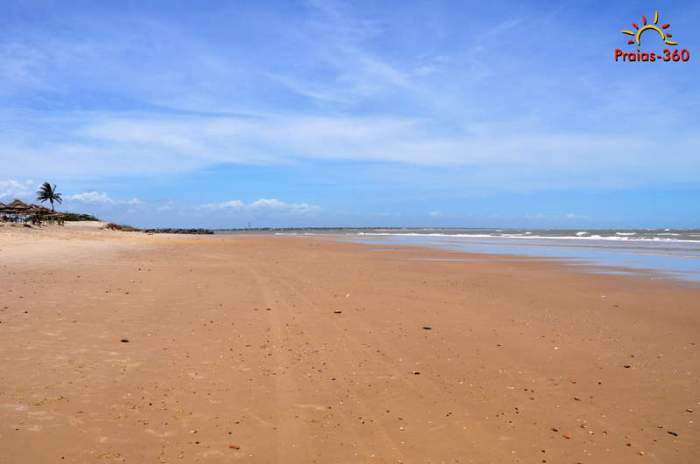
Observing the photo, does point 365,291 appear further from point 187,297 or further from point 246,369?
point 246,369

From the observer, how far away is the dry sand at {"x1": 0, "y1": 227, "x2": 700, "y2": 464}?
14.5 feet

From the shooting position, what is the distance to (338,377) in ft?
20.0

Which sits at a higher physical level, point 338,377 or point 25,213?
point 25,213

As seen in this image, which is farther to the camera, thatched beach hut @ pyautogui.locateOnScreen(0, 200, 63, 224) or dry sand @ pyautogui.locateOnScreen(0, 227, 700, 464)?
thatched beach hut @ pyautogui.locateOnScreen(0, 200, 63, 224)

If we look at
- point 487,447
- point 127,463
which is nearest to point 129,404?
point 127,463

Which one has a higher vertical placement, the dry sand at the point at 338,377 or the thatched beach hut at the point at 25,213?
the thatched beach hut at the point at 25,213

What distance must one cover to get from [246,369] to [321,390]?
111 cm

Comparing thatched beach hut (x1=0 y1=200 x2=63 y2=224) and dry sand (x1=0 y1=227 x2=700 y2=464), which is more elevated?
thatched beach hut (x1=0 y1=200 x2=63 y2=224)

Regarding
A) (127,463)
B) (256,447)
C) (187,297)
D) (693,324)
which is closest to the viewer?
(127,463)

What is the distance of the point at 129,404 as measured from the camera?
5035 millimetres

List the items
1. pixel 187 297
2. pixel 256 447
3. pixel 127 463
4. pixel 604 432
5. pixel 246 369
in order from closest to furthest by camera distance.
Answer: pixel 127 463, pixel 256 447, pixel 604 432, pixel 246 369, pixel 187 297

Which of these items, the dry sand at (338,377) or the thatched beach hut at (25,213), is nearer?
the dry sand at (338,377)

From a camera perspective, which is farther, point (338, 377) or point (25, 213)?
point (25, 213)

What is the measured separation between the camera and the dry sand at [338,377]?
4406 millimetres
